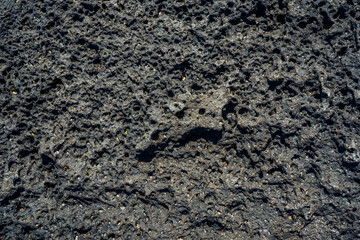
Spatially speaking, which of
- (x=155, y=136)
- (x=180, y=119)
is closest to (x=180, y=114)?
(x=180, y=119)

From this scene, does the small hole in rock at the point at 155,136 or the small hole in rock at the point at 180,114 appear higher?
the small hole in rock at the point at 180,114

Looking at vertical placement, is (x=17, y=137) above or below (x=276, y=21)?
below

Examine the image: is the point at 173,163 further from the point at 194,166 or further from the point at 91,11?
the point at 91,11

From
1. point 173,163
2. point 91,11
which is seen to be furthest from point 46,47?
point 173,163

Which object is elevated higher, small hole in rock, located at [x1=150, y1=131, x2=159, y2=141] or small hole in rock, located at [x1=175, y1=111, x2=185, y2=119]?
small hole in rock, located at [x1=175, y1=111, x2=185, y2=119]

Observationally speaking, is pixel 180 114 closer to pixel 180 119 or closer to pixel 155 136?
pixel 180 119

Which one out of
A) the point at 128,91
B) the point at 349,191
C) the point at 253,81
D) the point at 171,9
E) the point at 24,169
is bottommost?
the point at 24,169
